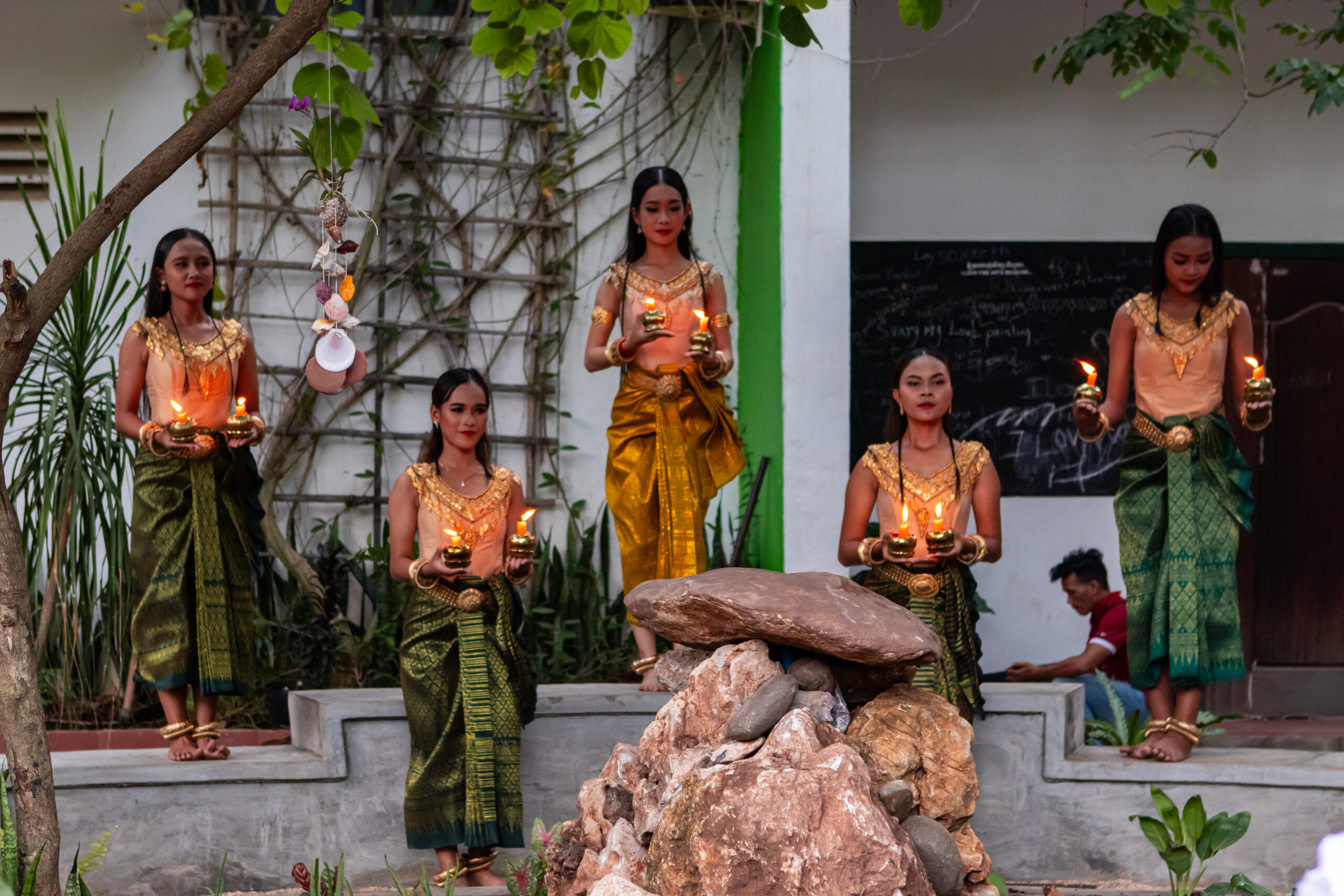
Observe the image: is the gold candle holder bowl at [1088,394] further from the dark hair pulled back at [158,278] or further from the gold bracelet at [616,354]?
the dark hair pulled back at [158,278]

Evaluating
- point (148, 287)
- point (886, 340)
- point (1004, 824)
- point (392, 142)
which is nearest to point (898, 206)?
point (886, 340)

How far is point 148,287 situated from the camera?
4109 millimetres

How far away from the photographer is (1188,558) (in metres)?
4.07

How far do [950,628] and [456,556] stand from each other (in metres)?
1.53

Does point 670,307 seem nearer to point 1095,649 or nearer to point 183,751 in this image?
point 183,751

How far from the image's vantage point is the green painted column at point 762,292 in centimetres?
530

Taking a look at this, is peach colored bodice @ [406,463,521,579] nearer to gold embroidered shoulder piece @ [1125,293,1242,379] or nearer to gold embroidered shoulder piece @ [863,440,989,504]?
gold embroidered shoulder piece @ [863,440,989,504]

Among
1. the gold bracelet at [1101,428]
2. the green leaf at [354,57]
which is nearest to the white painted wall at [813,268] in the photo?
the gold bracelet at [1101,428]

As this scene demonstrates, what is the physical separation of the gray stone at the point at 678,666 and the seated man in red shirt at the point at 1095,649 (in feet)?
7.15

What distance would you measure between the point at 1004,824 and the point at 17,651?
298 centimetres

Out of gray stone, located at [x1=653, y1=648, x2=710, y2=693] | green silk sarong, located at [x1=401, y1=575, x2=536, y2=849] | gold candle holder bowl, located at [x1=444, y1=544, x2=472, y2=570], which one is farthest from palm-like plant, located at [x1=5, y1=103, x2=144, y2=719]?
gray stone, located at [x1=653, y1=648, x2=710, y2=693]

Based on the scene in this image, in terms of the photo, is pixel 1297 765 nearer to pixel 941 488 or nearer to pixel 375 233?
pixel 941 488

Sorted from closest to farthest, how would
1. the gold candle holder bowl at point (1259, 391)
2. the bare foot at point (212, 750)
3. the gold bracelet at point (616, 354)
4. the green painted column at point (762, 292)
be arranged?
1. the gold candle holder bowl at point (1259, 391)
2. the bare foot at point (212, 750)
3. the gold bracelet at point (616, 354)
4. the green painted column at point (762, 292)

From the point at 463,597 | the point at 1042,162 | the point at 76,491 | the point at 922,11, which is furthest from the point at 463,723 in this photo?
the point at 1042,162
